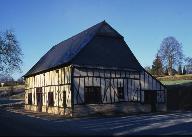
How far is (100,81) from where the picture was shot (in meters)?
30.0

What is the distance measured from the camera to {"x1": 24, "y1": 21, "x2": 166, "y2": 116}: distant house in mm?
29016

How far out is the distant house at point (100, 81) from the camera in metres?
29.0

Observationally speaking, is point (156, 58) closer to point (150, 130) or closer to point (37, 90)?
point (37, 90)

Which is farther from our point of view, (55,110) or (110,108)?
(55,110)

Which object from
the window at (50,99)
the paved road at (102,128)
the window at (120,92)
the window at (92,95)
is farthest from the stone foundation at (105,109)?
the paved road at (102,128)

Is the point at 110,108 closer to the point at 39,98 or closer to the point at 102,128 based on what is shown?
the point at 39,98

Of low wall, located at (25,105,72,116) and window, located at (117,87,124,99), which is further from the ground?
window, located at (117,87,124,99)

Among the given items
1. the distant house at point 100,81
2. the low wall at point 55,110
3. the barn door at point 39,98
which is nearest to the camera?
the distant house at point 100,81

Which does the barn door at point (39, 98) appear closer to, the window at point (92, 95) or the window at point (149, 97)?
the window at point (92, 95)

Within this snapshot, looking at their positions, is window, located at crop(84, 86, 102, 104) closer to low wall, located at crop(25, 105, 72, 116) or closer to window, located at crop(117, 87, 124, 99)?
low wall, located at crop(25, 105, 72, 116)

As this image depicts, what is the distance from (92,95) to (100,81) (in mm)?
1500

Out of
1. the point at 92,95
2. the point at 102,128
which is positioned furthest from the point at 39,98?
the point at 102,128

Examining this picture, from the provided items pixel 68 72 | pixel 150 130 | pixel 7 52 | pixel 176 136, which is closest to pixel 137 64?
pixel 68 72

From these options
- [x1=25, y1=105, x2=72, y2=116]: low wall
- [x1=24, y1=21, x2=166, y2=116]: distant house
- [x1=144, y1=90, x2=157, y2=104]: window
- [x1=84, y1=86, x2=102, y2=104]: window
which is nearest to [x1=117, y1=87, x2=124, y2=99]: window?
[x1=24, y1=21, x2=166, y2=116]: distant house
